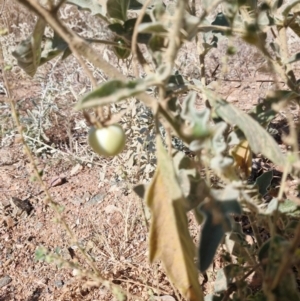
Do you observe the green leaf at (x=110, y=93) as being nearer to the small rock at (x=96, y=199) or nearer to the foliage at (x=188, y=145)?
the foliage at (x=188, y=145)

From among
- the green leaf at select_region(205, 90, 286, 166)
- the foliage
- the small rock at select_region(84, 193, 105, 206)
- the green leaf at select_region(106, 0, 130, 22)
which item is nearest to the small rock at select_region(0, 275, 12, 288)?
the small rock at select_region(84, 193, 105, 206)

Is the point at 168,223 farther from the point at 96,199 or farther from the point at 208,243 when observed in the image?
the point at 96,199

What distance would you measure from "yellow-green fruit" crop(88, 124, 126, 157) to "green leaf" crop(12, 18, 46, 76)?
0.89 ft

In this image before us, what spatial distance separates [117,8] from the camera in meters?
1.07

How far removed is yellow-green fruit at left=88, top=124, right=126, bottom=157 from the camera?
2.56 ft

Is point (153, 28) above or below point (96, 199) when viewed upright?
above

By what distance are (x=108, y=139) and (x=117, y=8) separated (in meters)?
0.42

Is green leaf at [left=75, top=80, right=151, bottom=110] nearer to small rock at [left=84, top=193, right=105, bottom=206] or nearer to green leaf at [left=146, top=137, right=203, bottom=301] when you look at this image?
green leaf at [left=146, top=137, right=203, bottom=301]

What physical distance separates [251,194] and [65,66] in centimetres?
274

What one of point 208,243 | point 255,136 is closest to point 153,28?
point 255,136

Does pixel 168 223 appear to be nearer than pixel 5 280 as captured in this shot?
Yes

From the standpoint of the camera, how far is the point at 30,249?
6.43 ft

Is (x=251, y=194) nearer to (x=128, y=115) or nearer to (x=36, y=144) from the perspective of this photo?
(x=128, y=115)

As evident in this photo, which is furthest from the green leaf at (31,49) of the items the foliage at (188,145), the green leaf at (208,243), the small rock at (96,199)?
the small rock at (96,199)
